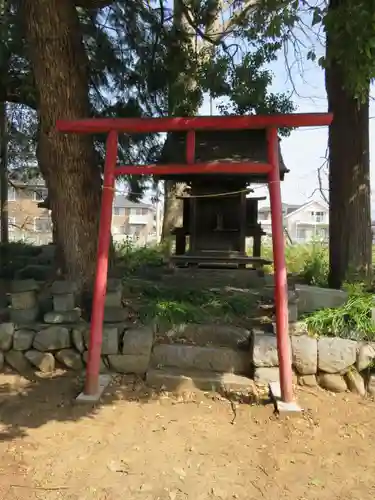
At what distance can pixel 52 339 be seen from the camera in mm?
4926

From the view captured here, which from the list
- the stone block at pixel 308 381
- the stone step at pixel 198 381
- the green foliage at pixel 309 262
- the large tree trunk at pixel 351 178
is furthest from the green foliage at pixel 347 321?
the green foliage at pixel 309 262

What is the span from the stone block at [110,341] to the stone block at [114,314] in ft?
0.65

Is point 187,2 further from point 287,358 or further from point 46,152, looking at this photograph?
point 287,358

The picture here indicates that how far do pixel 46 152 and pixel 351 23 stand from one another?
3476 mm

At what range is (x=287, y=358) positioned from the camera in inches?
165

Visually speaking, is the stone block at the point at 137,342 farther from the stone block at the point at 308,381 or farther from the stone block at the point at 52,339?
the stone block at the point at 308,381

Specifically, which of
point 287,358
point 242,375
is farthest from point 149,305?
point 287,358

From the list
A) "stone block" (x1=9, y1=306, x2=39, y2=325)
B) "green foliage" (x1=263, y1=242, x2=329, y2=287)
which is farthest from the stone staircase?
"green foliage" (x1=263, y1=242, x2=329, y2=287)

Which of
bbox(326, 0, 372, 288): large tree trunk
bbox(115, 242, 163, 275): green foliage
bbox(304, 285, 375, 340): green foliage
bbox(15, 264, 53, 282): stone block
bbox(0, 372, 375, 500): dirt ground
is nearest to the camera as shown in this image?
bbox(0, 372, 375, 500): dirt ground

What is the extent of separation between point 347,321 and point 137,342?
2.23 metres

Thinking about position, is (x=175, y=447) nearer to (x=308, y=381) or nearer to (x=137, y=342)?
(x=137, y=342)

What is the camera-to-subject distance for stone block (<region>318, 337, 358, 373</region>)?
4.63m

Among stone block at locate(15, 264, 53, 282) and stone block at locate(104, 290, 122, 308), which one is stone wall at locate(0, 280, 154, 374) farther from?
stone block at locate(15, 264, 53, 282)

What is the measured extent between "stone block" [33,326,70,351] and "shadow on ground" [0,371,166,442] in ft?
0.92
